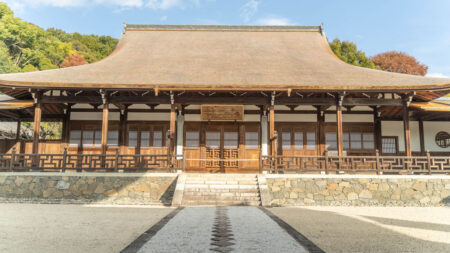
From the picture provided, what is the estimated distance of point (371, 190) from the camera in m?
9.80

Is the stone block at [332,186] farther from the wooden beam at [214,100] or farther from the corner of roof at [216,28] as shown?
the corner of roof at [216,28]

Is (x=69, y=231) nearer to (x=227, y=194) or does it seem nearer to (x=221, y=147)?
(x=227, y=194)

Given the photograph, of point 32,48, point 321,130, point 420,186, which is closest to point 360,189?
point 420,186

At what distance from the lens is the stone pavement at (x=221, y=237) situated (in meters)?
3.72

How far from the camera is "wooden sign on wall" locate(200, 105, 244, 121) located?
1162 cm

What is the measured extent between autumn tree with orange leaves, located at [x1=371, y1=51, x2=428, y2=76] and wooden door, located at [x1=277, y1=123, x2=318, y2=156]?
91.1ft

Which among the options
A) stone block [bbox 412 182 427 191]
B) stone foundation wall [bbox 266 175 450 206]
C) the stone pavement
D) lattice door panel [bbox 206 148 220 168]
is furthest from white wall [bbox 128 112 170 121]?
stone block [bbox 412 182 427 191]

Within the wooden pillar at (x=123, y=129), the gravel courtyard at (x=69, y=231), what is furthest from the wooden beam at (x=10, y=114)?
the gravel courtyard at (x=69, y=231)

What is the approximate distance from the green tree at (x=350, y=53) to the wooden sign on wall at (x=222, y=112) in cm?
2681

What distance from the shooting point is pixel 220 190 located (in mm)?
9422

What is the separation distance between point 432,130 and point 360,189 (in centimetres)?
614

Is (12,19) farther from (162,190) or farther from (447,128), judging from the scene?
(447,128)

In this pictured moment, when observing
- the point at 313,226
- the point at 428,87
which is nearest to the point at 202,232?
Answer: the point at 313,226

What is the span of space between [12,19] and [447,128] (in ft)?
141
